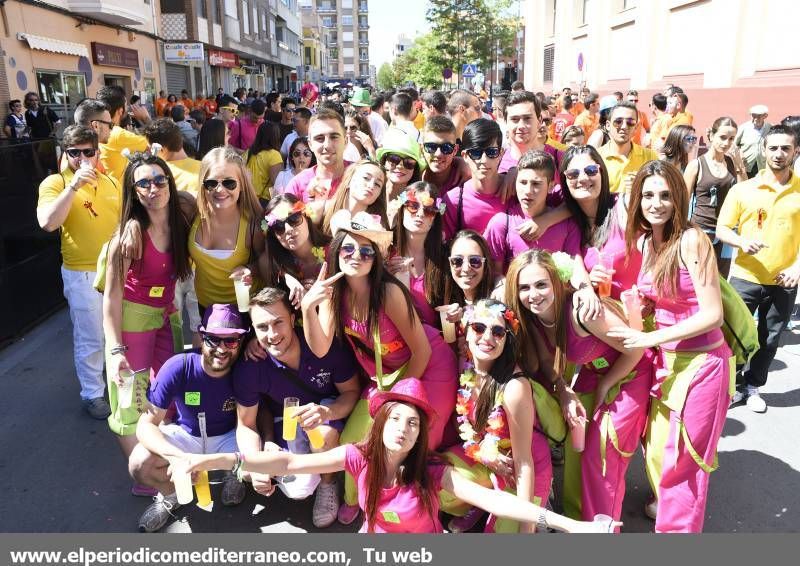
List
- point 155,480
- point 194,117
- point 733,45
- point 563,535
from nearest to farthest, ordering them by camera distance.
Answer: point 563,535
point 155,480
point 194,117
point 733,45

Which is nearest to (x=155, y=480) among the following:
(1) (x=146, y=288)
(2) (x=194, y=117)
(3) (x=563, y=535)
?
(1) (x=146, y=288)

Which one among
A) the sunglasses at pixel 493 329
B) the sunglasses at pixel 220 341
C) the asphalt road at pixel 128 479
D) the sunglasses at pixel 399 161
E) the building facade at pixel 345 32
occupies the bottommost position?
the asphalt road at pixel 128 479

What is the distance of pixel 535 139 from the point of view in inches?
167

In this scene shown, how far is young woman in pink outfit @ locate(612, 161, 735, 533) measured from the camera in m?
2.62

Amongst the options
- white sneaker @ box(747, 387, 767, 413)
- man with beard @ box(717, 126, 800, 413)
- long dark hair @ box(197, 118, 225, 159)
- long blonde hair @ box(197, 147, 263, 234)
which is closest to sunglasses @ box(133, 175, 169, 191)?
long blonde hair @ box(197, 147, 263, 234)

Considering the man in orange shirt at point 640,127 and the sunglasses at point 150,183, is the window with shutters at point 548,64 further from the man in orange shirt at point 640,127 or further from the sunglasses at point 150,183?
the sunglasses at point 150,183

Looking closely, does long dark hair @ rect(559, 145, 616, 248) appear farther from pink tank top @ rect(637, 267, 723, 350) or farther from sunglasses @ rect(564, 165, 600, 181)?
pink tank top @ rect(637, 267, 723, 350)

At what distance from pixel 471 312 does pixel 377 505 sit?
0.98 meters

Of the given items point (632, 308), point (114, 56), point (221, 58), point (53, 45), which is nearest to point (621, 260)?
point (632, 308)

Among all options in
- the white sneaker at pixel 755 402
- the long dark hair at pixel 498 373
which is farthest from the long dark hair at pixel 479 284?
the white sneaker at pixel 755 402

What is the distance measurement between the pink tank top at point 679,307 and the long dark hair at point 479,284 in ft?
2.49

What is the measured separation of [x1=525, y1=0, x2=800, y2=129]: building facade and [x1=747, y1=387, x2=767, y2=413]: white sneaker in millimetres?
8791

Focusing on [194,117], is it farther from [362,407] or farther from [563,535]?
[563,535]

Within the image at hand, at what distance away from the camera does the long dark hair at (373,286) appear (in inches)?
116
